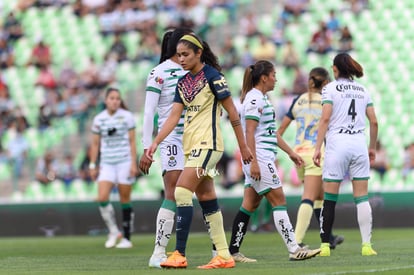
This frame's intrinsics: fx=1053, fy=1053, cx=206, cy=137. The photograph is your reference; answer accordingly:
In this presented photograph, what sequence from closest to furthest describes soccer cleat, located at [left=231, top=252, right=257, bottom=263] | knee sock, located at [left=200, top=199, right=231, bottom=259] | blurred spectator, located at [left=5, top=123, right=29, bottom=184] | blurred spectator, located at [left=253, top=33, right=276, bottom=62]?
knee sock, located at [left=200, top=199, right=231, bottom=259] < soccer cleat, located at [left=231, top=252, right=257, bottom=263] < blurred spectator, located at [left=5, top=123, right=29, bottom=184] < blurred spectator, located at [left=253, top=33, right=276, bottom=62]

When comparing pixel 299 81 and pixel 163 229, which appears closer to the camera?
pixel 163 229

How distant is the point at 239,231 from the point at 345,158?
1490 millimetres

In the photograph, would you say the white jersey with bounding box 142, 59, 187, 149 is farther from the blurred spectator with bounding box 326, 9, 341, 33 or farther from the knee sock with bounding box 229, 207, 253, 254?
the blurred spectator with bounding box 326, 9, 341, 33

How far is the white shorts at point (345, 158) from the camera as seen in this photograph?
39.4 ft

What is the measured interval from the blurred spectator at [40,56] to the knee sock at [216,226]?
60.2ft

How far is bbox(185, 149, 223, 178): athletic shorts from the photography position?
33.3ft

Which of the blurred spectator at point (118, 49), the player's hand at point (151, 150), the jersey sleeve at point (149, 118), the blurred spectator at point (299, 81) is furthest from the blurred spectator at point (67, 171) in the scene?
the player's hand at point (151, 150)

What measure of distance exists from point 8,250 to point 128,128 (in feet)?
8.47

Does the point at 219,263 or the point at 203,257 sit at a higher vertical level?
the point at 219,263

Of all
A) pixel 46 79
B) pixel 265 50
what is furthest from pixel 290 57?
pixel 46 79

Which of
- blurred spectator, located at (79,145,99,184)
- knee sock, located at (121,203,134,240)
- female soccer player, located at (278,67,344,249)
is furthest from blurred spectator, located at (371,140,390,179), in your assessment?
female soccer player, located at (278,67,344,249)

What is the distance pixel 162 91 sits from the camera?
1102cm

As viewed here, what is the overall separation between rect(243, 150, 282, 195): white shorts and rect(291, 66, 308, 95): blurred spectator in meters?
13.1

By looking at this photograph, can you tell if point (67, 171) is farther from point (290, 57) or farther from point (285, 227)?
point (285, 227)
